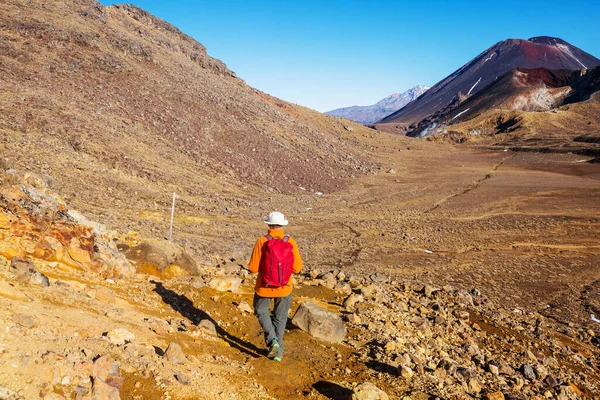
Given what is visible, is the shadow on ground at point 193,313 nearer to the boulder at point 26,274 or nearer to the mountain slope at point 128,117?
the boulder at point 26,274

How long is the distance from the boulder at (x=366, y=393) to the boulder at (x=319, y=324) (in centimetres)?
158

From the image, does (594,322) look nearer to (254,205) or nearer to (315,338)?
(315,338)

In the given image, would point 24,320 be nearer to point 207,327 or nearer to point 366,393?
point 207,327

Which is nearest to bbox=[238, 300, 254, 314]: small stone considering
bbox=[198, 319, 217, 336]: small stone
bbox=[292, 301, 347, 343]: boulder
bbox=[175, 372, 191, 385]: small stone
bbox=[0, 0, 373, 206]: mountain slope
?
bbox=[292, 301, 347, 343]: boulder

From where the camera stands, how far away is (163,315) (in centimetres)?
523

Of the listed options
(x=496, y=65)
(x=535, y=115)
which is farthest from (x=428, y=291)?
(x=496, y=65)

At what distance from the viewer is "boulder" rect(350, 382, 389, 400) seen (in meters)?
3.74

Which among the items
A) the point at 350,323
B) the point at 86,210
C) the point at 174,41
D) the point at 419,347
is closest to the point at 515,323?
the point at 419,347

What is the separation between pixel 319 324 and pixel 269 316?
1020 millimetres

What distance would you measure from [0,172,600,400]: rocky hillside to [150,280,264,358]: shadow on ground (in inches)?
1.2

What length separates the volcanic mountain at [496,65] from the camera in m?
152

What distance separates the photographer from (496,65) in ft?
547

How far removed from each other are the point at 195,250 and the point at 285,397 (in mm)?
7259

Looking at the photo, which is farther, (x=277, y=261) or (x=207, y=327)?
(x=207, y=327)
